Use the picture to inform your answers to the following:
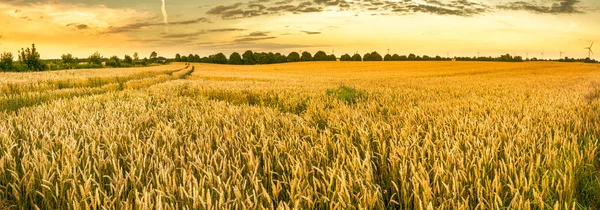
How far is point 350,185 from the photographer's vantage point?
1.63m

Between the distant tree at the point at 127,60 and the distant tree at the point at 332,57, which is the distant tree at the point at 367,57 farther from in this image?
the distant tree at the point at 127,60

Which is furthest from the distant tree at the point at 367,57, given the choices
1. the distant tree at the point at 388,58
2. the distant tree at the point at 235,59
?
the distant tree at the point at 235,59

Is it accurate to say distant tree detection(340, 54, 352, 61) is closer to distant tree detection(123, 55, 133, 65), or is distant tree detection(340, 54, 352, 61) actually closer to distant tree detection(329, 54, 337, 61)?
distant tree detection(329, 54, 337, 61)

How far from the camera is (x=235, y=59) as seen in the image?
135000 millimetres

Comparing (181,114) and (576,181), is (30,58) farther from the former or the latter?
(576,181)

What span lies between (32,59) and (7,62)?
4834mm

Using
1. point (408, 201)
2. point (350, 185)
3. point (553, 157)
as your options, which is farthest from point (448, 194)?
point (553, 157)

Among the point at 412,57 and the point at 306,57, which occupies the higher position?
the point at 306,57

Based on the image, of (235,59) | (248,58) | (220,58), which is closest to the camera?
(235,59)

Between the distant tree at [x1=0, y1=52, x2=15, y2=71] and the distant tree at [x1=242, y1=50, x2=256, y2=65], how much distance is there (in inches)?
3670

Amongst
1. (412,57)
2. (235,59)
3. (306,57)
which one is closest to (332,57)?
(306,57)

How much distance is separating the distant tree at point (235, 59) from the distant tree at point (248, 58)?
1.54 meters

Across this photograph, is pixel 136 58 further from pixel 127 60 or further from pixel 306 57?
pixel 306 57

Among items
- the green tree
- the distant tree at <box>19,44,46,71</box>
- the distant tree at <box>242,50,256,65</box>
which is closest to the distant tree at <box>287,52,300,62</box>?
the distant tree at <box>242,50,256,65</box>
